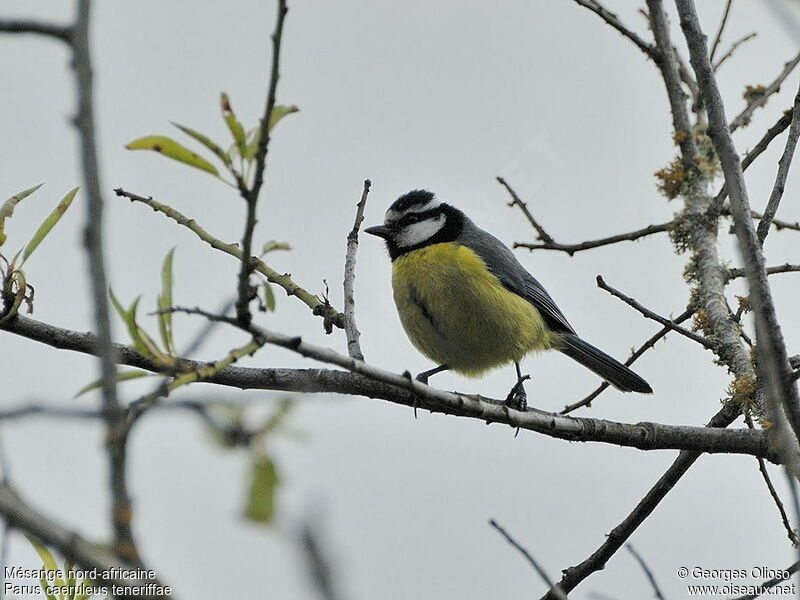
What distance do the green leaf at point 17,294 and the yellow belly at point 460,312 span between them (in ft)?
9.01

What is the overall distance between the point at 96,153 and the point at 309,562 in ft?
1.68

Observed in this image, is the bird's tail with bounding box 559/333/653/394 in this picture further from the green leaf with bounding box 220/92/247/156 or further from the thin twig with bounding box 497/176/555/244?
the green leaf with bounding box 220/92/247/156

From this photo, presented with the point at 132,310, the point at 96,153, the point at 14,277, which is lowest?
the point at 96,153

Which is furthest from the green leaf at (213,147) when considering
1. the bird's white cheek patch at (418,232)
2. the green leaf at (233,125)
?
the bird's white cheek patch at (418,232)

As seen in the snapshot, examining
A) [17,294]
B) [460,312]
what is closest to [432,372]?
[460,312]

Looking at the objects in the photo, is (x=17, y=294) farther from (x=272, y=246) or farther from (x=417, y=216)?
(x=417, y=216)

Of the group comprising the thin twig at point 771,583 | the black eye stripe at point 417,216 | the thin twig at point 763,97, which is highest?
the black eye stripe at point 417,216

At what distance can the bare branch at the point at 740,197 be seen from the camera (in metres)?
2.36

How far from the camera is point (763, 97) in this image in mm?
4914

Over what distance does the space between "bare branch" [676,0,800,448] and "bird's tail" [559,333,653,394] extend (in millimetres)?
2892

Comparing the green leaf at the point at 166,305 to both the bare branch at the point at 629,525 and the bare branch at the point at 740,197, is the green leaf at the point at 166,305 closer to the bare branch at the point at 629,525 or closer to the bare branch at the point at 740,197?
the bare branch at the point at 740,197

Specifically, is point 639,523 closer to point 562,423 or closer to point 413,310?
point 562,423

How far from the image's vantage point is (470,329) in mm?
5434

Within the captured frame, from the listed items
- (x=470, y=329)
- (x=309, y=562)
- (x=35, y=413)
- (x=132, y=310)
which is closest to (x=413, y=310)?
(x=470, y=329)
